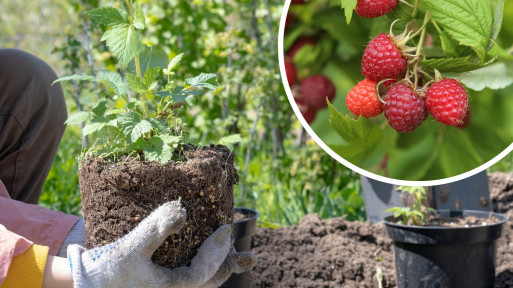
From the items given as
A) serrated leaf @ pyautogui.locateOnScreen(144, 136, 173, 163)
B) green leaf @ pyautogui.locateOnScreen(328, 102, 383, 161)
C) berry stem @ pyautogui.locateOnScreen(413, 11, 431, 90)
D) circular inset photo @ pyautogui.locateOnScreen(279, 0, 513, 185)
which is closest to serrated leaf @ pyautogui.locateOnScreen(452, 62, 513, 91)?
circular inset photo @ pyautogui.locateOnScreen(279, 0, 513, 185)

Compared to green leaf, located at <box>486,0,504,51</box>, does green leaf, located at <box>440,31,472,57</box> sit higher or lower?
lower

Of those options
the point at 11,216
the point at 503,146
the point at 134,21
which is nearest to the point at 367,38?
the point at 503,146

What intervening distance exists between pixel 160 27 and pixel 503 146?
94.5 inches

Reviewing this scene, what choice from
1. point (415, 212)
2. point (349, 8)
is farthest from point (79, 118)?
point (415, 212)

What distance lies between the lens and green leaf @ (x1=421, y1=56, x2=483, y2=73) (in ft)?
3.93

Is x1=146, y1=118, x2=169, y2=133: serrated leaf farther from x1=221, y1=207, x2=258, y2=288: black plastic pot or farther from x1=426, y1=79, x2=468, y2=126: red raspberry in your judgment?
x1=221, y1=207, x2=258, y2=288: black plastic pot

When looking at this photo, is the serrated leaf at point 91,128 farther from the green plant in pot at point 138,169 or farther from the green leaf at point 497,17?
the green leaf at point 497,17

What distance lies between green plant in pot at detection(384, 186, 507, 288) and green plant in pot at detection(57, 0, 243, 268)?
0.86 m

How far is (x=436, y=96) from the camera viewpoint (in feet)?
3.95

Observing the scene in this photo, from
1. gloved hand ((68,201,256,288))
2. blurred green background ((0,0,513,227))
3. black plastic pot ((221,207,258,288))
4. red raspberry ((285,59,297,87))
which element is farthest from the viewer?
blurred green background ((0,0,513,227))

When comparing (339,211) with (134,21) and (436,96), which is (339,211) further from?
(134,21)

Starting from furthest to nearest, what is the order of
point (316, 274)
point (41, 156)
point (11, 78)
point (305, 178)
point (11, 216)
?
point (305, 178) → point (316, 274) → point (41, 156) → point (11, 78) → point (11, 216)

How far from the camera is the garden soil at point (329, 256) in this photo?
83.4 inches

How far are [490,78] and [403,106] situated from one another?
210mm
